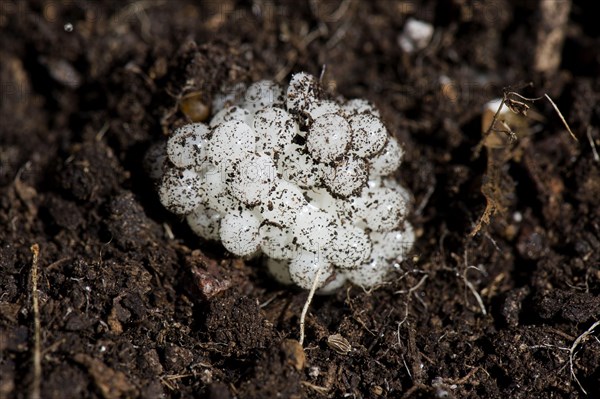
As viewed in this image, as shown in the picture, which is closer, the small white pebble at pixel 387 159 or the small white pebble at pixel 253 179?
the small white pebble at pixel 253 179

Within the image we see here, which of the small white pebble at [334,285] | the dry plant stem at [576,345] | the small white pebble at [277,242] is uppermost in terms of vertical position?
the small white pebble at [277,242]

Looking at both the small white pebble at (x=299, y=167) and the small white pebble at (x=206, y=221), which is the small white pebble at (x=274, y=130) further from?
the small white pebble at (x=206, y=221)

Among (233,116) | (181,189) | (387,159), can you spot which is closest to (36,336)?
(181,189)

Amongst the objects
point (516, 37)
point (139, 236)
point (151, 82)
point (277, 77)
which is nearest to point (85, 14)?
point (151, 82)

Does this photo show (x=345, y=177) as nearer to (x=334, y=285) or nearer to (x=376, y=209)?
(x=376, y=209)

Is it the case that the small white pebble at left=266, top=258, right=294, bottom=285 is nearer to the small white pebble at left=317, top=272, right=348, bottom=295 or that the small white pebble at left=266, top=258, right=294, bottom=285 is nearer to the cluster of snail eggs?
the cluster of snail eggs

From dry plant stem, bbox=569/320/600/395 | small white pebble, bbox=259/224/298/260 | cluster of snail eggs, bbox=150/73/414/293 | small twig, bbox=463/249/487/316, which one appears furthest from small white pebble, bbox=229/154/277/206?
dry plant stem, bbox=569/320/600/395

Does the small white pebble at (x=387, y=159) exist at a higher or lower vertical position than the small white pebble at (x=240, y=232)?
higher

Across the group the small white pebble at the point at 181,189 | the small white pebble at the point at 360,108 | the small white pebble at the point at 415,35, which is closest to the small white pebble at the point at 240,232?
the small white pebble at the point at 181,189
